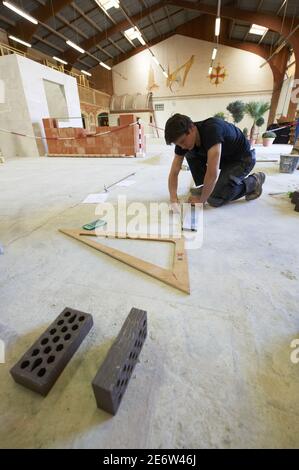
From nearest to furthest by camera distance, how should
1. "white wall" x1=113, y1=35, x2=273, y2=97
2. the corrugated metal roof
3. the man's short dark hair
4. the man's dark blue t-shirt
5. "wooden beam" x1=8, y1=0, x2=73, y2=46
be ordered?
the man's short dark hair, the man's dark blue t-shirt, "wooden beam" x1=8, y1=0, x2=73, y2=46, the corrugated metal roof, "white wall" x1=113, y1=35, x2=273, y2=97

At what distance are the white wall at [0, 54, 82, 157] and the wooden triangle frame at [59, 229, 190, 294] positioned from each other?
8022 mm

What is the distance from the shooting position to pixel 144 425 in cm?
58

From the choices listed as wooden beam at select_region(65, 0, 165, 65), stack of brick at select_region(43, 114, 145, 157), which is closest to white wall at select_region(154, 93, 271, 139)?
wooden beam at select_region(65, 0, 165, 65)

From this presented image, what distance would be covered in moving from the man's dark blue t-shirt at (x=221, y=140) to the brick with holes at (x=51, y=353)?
1430 mm

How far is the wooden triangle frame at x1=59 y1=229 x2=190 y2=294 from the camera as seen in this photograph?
111 cm

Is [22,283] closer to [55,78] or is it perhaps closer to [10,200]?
[10,200]

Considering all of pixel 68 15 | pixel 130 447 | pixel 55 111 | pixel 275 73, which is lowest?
pixel 130 447

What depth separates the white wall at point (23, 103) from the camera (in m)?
7.36

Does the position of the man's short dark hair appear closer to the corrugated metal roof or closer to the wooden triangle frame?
the wooden triangle frame

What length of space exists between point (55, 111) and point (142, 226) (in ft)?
34.5

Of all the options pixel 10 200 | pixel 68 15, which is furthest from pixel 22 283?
pixel 68 15

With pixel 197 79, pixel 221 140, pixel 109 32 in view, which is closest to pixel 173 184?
pixel 221 140

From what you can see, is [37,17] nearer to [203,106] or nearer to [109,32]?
[109,32]

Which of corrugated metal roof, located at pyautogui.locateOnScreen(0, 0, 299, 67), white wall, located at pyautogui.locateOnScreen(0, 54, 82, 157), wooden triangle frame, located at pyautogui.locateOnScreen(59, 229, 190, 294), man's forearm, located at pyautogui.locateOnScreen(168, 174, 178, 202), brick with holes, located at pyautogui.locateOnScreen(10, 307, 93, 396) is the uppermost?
corrugated metal roof, located at pyautogui.locateOnScreen(0, 0, 299, 67)
